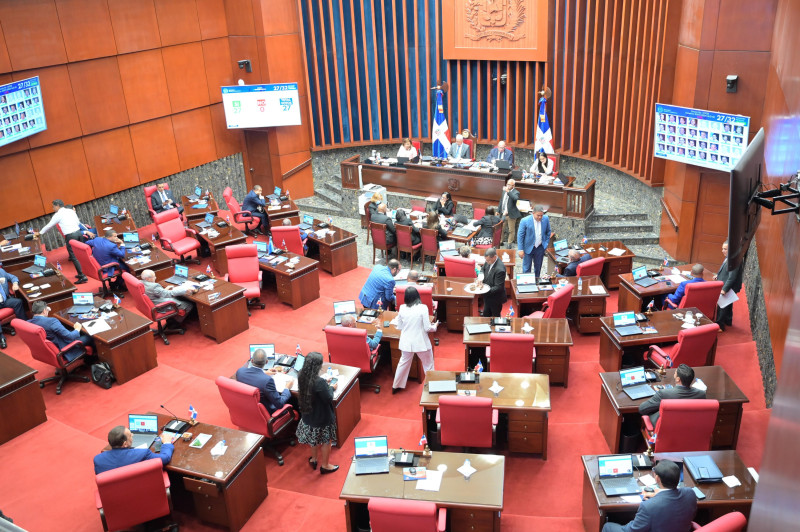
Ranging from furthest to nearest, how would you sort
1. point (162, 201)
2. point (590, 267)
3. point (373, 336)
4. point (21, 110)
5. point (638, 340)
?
point (162, 201) → point (21, 110) → point (590, 267) → point (373, 336) → point (638, 340)

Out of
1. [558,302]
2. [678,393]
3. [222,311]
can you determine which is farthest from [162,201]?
[678,393]

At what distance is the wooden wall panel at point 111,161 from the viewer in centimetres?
1222

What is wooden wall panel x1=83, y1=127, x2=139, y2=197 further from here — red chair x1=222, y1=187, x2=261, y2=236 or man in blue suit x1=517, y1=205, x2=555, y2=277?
man in blue suit x1=517, y1=205, x2=555, y2=277

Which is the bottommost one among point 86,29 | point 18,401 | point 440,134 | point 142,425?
point 18,401

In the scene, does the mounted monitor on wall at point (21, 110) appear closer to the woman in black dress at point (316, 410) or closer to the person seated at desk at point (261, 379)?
the person seated at desk at point (261, 379)

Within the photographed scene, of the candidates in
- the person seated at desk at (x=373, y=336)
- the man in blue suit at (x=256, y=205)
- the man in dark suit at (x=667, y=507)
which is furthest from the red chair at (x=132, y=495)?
the man in blue suit at (x=256, y=205)

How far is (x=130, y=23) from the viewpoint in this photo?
12.4 meters

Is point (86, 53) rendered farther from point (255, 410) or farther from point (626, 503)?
point (626, 503)

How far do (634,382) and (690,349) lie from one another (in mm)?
→ 993

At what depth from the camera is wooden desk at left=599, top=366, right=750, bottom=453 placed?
601 cm

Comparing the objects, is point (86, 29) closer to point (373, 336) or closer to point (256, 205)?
point (256, 205)

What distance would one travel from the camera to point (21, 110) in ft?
35.2

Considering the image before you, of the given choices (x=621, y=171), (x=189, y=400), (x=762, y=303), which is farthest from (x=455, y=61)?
(x=189, y=400)

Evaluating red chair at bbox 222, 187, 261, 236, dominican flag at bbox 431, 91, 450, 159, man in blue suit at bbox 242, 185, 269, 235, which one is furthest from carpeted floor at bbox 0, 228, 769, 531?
dominican flag at bbox 431, 91, 450, 159
